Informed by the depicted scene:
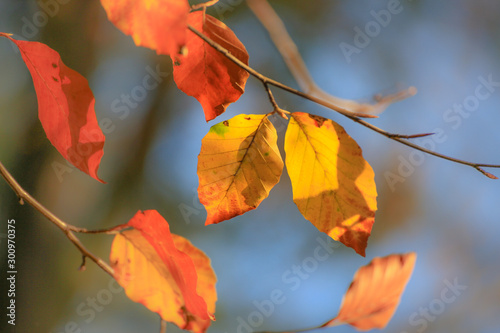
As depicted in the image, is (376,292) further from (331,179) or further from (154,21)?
(154,21)

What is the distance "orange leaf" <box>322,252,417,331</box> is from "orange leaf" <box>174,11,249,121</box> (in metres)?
0.18

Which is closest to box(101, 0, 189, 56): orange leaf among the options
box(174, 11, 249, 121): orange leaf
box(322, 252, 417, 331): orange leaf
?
box(174, 11, 249, 121): orange leaf

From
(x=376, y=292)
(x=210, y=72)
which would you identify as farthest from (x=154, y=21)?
(x=376, y=292)

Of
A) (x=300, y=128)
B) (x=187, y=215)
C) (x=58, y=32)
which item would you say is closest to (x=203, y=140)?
(x=300, y=128)

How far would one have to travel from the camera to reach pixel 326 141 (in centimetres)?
33

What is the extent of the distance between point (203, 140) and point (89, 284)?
169 cm

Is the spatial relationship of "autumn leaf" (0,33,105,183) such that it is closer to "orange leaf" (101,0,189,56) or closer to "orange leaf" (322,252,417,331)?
"orange leaf" (101,0,189,56)

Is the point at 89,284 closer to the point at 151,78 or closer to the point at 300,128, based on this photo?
the point at 151,78

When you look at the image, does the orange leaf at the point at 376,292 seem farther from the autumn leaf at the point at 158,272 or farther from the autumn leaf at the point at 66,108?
the autumn leaf at the point at 66,108

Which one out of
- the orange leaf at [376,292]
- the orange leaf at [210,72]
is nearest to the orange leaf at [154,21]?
the orange leaf at [210,72]

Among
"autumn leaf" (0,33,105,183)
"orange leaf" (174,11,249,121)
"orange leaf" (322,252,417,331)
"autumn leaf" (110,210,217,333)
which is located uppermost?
"orange leaf" (174,11,249,121)

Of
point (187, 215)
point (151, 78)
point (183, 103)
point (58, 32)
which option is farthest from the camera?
point (187, 215)

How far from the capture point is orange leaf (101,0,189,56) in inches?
7.9

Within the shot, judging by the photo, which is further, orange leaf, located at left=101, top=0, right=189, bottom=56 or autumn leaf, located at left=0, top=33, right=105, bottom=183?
autumn leaf, located at left=0, top=33, right=105, bottom=183
